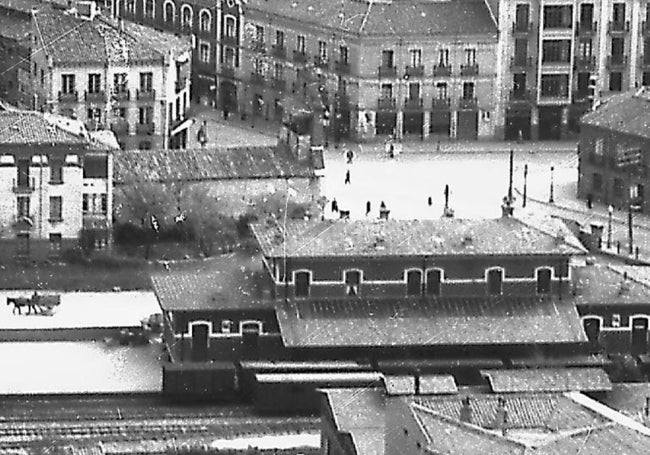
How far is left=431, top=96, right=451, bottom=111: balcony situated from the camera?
10175 cm

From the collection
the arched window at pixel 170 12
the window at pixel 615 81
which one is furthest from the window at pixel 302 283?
the arched window at pixel 170 12

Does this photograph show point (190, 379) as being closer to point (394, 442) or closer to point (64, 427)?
point (64, 427)

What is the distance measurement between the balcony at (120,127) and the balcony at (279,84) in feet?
40.0

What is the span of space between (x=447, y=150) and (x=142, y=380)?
1283 inches

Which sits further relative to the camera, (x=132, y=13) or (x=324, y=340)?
(x=132, y=13)

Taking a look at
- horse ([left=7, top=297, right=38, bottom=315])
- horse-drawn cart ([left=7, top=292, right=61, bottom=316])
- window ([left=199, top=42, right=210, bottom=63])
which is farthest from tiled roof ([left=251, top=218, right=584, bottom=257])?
window ([left=199, top=42, right=210, bottom=63])

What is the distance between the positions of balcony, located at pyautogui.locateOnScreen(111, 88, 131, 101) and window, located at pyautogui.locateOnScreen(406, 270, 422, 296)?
23.9 m

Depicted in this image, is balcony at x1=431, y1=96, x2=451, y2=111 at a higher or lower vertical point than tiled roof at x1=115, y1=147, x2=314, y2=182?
higher

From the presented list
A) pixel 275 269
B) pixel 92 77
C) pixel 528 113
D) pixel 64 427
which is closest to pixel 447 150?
pixel 528 113

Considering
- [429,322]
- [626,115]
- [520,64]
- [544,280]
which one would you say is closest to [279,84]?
[520,64]

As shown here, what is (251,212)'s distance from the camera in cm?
8219

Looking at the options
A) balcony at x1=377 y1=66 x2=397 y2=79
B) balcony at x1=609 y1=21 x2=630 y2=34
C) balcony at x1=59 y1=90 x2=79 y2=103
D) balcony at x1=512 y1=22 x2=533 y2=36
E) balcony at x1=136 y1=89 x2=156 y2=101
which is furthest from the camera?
balcony at x1=609 y1=21 x2=630 y2=34

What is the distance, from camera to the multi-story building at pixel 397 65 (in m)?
101

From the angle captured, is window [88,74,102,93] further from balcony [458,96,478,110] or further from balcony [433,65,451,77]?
balcony [458,96,478,110]
